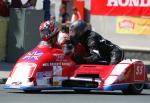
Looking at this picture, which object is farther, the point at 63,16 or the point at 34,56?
the point at 63,16

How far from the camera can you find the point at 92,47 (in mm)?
17500

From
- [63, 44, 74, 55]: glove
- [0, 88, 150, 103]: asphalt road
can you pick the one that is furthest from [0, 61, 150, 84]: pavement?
[63, 44, 74, 55]: glove

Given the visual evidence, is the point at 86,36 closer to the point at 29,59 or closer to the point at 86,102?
the point at 29,59

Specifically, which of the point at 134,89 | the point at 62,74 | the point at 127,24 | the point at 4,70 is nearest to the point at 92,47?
the point at 62,74

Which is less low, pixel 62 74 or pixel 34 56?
pixel 34 56

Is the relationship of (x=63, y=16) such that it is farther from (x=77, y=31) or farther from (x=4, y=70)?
(x=77, y=31)

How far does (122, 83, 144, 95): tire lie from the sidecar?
0.11 m

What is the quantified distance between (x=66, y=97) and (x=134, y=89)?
6.74ft

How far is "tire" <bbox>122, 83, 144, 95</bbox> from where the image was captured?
17.6 meters

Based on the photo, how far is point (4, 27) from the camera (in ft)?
84.7

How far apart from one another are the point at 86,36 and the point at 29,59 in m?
1.40

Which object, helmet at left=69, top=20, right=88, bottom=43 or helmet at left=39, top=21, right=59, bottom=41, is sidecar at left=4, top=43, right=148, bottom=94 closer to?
helmet at left=39, top=21, right=59, bottom=41

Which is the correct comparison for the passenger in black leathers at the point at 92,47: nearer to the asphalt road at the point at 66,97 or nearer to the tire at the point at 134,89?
the tire at the point at 134,89

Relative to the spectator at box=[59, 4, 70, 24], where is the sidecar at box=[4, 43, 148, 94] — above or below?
above
